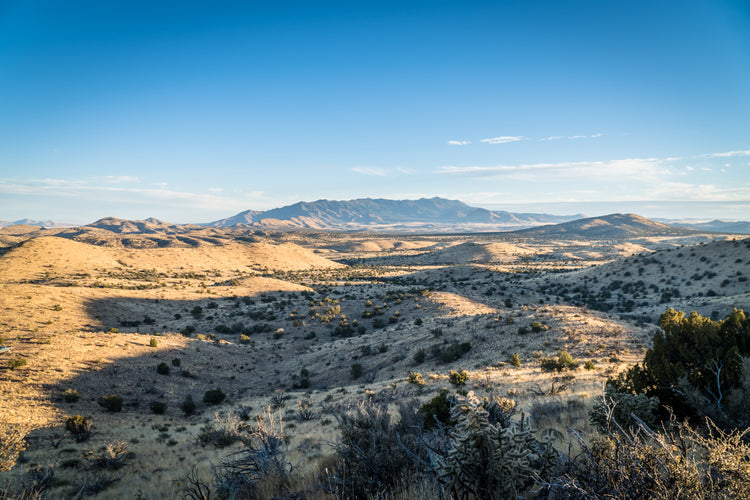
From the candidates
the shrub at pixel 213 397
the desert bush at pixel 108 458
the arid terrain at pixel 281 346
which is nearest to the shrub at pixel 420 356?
the arid terrain at pixel 281 346

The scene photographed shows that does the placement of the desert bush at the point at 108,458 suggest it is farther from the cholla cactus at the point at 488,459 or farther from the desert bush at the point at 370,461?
the cholla cactus at the point at 488,459

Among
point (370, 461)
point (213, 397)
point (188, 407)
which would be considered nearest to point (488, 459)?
point (370, 461)

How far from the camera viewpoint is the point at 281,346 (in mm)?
28172

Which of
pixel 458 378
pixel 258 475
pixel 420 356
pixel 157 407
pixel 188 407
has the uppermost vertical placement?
pixel 258 475

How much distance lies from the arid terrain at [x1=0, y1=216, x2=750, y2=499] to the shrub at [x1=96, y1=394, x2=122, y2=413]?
1.15ft

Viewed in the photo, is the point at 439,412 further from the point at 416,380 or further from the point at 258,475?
the point at 416,380

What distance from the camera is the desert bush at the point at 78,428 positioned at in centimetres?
1153

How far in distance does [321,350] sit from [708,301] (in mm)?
33332

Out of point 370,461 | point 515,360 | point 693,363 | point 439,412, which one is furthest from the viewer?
point 515,360

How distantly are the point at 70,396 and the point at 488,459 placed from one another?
19036mm

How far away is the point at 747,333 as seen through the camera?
716 cm

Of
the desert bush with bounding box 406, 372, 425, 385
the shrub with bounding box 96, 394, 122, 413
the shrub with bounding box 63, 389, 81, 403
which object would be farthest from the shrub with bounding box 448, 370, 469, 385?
the shrub with bounding box 63, 389, 81, 403

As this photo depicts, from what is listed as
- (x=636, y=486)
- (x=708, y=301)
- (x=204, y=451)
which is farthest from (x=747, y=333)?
(x=708, y=301)

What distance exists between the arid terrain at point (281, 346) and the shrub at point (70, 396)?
0.09 m
